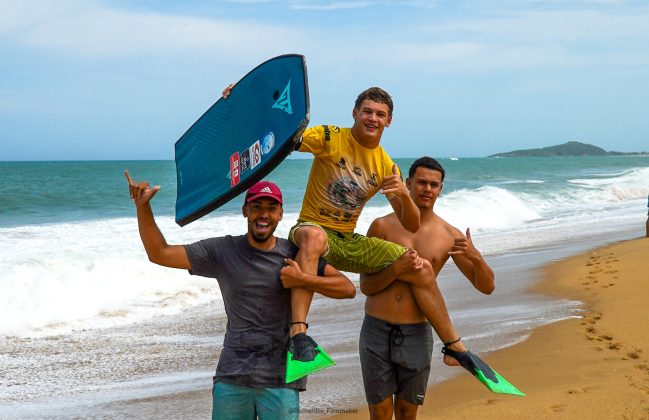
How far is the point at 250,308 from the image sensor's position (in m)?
3.36

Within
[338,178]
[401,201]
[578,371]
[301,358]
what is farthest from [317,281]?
[578,371]

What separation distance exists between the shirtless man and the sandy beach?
1235 millimetres

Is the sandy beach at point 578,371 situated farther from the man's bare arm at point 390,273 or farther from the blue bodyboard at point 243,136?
the blue bodyboard at point 243,136

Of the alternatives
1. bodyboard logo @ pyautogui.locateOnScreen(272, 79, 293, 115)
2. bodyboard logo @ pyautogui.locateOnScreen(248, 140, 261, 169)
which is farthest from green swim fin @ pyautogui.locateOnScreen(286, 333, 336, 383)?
bodyboard logo @ pyautogui.locateOnScreen(272, 79, 293, 115)

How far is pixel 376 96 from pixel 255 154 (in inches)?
28.4

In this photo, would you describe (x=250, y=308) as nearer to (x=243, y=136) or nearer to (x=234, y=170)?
(x=234, y=170)

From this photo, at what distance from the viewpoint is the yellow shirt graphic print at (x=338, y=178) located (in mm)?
4254

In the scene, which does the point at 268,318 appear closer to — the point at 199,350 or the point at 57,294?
the point at 199,350

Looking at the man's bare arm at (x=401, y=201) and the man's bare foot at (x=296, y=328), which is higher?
the man's bare arm at (x=401, y=201)

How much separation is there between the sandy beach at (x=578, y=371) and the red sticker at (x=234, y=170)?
1976mm

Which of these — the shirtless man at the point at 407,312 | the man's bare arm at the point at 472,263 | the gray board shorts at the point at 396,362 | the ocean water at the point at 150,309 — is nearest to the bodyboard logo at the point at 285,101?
the shirtless man at the point at 407,312

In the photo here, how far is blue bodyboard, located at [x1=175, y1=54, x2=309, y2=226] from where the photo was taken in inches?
159

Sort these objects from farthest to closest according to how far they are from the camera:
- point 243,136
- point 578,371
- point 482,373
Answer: point 578,371 → point 243,136 → point 482,373

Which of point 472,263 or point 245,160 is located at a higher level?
point 245,160
